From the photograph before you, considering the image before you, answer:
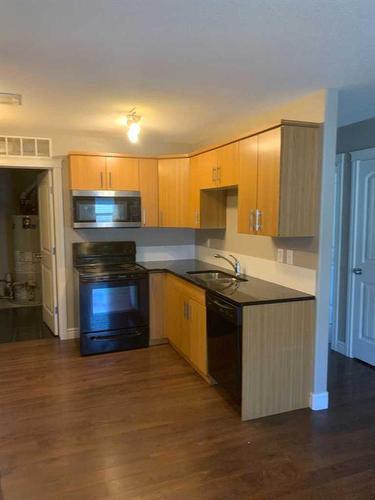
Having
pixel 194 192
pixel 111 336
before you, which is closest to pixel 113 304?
pixel 111 336

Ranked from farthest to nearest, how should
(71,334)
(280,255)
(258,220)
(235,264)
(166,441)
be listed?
(71,334)
(235,264)
(280,255)
(258,220)
(166,441)

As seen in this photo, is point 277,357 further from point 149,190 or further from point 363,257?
point 149,190

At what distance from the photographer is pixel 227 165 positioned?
3545mm

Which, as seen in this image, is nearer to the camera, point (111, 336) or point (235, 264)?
point (235, 264)

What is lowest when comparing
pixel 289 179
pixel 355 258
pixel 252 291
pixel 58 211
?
pixel 252 291

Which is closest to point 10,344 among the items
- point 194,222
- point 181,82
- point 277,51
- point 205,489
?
point 194,222

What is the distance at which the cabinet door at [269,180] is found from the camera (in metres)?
2.83

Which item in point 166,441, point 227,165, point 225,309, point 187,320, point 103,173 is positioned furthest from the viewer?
point 103,173

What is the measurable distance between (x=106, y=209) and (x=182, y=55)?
2421mm

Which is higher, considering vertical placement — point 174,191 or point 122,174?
point 122,174

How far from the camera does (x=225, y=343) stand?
302 cm

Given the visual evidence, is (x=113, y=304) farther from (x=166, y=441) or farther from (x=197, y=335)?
(x=166, y=441)

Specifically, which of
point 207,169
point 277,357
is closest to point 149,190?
point 207,169

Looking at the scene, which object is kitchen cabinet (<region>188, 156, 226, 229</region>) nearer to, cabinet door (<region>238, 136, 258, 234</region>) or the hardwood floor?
cabinet door (<region>238, 136, 258, 234</region>)
